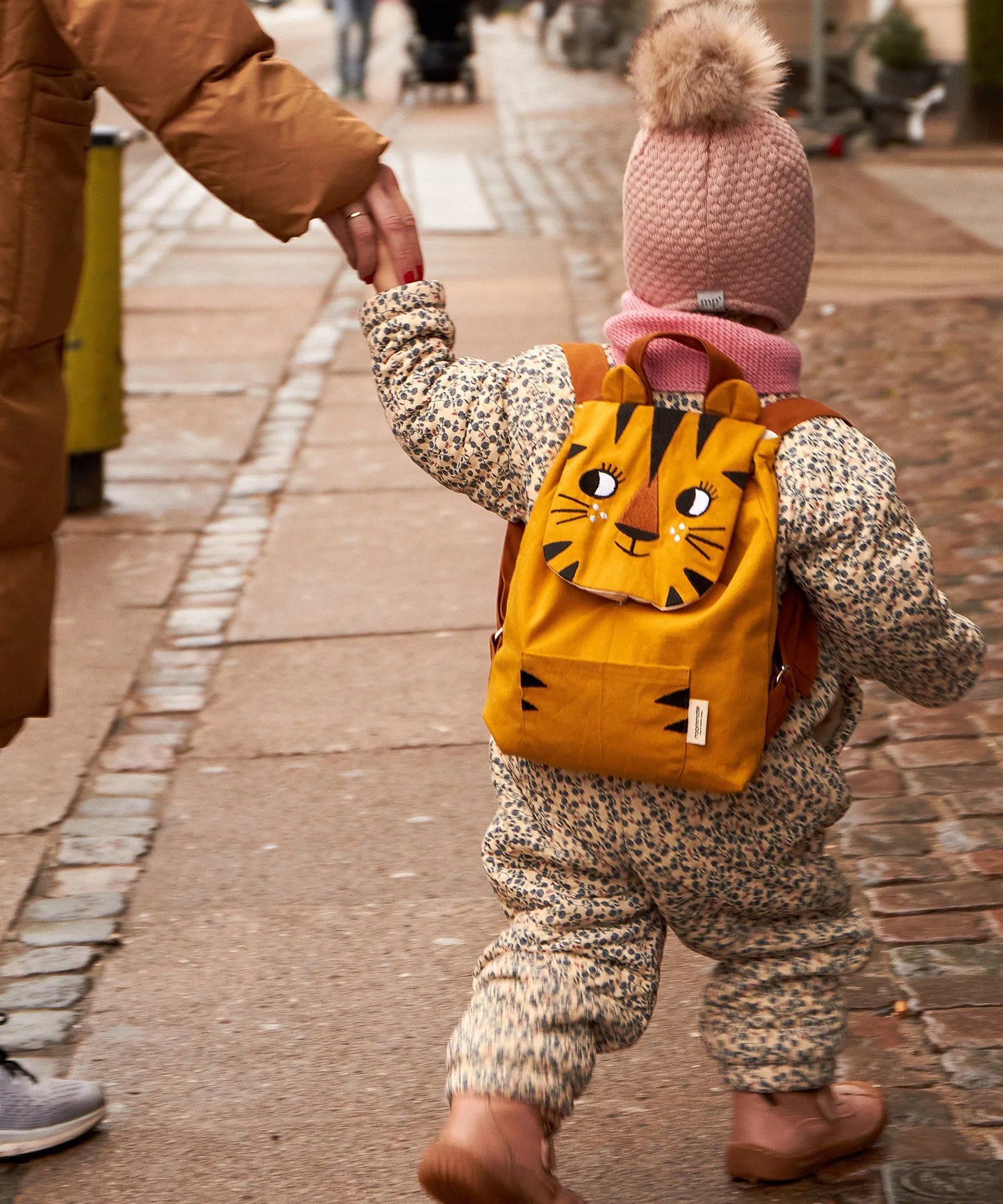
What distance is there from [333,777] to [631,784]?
185 cm

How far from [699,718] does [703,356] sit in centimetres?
48

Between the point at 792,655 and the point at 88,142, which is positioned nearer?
the point at 792,655

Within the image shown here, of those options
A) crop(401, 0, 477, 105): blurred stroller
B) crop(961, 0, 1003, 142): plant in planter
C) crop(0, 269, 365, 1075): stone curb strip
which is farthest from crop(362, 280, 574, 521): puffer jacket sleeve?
crop(401, 0, 477, 105): blurred stroller

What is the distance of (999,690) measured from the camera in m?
4.40

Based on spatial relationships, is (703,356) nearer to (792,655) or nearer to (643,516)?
(643,516)

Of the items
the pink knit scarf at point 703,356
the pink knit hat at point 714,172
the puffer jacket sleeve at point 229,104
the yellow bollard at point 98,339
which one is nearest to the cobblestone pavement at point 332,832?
the yellow bollard at point 98,339

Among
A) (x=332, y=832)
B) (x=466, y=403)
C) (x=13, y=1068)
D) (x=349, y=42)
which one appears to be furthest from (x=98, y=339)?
(x=349, y=42)

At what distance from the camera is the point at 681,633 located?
6.97ft

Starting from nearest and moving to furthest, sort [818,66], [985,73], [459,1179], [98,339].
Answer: [459,1179] < [98,339] < [985,73] < [818,66]

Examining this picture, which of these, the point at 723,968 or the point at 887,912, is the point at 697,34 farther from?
the point at 887,912

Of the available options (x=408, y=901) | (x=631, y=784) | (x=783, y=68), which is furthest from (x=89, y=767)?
(x=783, y=68)

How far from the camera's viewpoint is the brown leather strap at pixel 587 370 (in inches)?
91.1

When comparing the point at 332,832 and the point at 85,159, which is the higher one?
the point at 85,159

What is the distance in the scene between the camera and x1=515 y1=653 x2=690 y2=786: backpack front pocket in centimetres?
214
